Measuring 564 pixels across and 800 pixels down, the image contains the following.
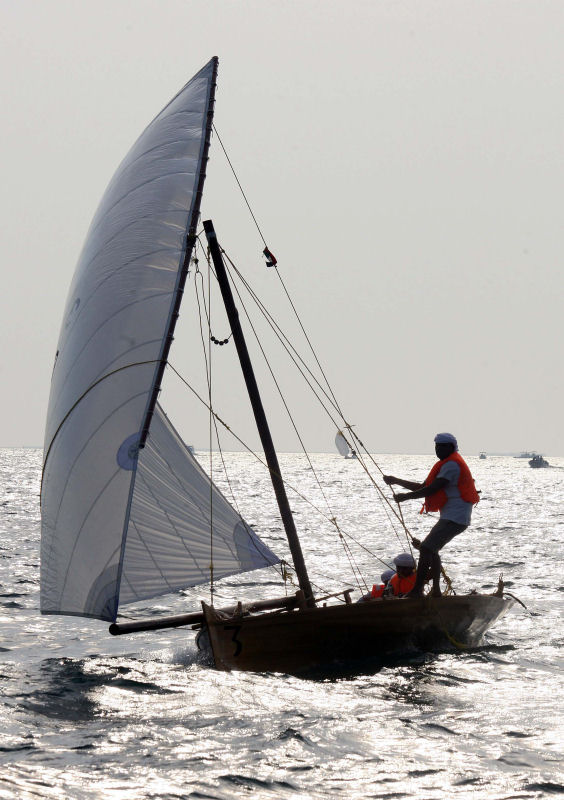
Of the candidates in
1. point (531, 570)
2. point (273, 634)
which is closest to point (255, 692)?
point (273, 634)

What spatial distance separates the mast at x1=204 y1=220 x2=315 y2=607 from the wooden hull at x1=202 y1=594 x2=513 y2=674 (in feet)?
3.23

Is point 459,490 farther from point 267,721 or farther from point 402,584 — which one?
point 267,721

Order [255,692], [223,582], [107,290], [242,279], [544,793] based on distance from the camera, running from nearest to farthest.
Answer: [544,793] < [255,692] < [107,290] < [242,279] < [223,582]

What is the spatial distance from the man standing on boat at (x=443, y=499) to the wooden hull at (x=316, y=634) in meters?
0.49

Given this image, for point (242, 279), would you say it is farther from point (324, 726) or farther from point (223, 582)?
point (223, 582)

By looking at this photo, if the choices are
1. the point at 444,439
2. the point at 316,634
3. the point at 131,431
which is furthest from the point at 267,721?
the point at 444,439

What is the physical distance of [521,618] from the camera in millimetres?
15758

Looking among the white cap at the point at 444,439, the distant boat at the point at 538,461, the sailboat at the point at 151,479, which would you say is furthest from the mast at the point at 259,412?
the distant boat at the point at 538,461

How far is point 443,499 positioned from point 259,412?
101 inches

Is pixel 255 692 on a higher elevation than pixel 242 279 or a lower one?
lower

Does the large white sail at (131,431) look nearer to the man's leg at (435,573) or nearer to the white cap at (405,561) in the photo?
the white cap at (405,561)

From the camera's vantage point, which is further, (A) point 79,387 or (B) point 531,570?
(B) point 531,570

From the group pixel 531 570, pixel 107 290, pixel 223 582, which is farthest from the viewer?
pixel 531 570

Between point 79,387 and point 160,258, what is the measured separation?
1.71 m
